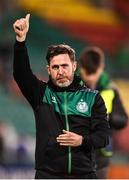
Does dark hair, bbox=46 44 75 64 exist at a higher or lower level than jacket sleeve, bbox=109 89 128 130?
higher

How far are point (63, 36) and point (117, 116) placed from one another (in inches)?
480

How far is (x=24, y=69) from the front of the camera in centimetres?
494

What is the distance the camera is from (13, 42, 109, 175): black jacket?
4.89 metres

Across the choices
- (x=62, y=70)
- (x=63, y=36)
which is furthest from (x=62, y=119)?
(x=63, y=36)

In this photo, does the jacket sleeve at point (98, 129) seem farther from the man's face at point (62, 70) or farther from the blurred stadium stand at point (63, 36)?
the blurred stadium stand at point (63, 36)

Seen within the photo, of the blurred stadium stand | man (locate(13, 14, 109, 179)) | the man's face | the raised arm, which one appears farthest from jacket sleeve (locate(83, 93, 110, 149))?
the blurred stadium stand

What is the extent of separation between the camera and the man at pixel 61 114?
193 inches

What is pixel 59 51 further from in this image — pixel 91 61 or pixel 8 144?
pixel 8 144

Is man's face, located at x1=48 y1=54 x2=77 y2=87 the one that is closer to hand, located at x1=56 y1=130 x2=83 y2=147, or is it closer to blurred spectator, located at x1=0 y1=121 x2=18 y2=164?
hand, located at x1=56 y1=130 x2=83 y2=147

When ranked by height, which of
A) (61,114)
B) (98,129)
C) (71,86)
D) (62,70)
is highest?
(62,70)

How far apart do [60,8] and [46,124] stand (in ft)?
47.2

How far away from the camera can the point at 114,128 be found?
Result: 22.2 ft

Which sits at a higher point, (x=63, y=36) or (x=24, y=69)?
(x=63, y=36)

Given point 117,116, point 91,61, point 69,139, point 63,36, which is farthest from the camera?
point 63,36
